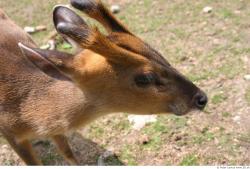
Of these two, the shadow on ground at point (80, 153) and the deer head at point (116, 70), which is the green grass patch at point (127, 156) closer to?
the shadow on ground at point (80, 153)

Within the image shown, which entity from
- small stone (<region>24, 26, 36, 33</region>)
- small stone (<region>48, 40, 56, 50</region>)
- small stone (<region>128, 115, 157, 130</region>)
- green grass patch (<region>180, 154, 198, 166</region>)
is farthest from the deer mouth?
small stone (<region>24, 26, 36, 33</region>)

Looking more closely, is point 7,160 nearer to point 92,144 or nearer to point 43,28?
point 92,144

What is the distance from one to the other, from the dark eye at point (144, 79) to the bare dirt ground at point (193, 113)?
92cm

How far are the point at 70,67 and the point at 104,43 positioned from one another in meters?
0.31

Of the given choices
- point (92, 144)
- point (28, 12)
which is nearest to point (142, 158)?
point (92, 144)

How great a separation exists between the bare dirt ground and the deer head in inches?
29.6

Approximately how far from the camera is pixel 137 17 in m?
6.50

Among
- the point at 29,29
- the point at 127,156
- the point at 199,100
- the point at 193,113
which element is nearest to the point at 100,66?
the point at 199,100

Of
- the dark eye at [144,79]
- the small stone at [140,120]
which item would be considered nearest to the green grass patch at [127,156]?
the small stone at [140,120]

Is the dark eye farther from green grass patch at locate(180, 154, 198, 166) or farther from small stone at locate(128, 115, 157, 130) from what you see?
small stone at locate(128, 115, 157, 130)

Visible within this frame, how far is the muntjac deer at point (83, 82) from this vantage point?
11.1ft

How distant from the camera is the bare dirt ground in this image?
4418 mm

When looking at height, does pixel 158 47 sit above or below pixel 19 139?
below

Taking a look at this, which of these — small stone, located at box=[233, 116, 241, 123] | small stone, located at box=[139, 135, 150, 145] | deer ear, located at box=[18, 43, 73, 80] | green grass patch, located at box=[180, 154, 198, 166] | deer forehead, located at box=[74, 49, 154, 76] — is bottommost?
green grass patch, located at box=[180, 154, 198, 166]
